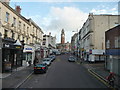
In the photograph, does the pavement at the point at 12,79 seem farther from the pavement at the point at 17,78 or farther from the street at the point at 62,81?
the street at the point at 62,81

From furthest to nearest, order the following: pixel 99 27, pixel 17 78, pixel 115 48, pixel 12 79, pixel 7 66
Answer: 1. pixel 99 27
2. pixel 115 48
3. pixel 7 66
4. pixel 17 78
5. pixel 12 79

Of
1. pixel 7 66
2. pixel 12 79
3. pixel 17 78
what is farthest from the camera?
pixel 7 66

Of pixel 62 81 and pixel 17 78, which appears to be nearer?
pixel 62 81

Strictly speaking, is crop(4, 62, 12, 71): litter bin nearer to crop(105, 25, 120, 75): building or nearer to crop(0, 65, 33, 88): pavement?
crop(0, 65, 33, 88): pavement

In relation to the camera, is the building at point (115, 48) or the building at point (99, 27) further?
the building at point (99, 27)

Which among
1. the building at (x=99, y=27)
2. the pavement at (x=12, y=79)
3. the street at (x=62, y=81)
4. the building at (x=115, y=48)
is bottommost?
the street at (x=62, y=81)

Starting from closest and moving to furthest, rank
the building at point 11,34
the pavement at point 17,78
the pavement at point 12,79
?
the pavement at point 12,79
the pavement at point 17,78
the building at point 11,34

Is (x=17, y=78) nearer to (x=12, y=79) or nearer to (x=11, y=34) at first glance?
(x=12, y=79)

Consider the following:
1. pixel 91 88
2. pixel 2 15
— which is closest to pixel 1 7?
pixel 2 15

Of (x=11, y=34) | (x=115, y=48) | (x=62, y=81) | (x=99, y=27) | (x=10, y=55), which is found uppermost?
(x=99, y=27)

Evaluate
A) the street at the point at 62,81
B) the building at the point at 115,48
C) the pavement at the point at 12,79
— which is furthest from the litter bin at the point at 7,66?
the building at the point at 115,48

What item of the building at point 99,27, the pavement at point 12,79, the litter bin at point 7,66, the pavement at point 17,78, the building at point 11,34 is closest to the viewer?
the pavement at point 12,79

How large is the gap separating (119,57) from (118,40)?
244 cm

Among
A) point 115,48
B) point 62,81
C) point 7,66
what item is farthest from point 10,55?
point 115,48
